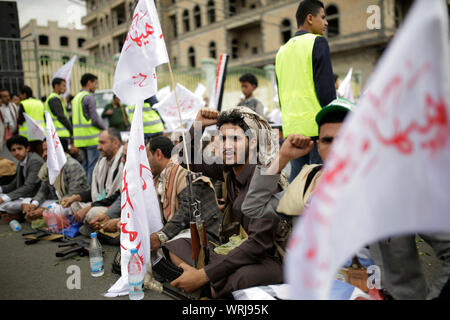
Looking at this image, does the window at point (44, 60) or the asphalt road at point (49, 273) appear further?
the window at point (44, 60)

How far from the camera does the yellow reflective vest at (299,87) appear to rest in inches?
123

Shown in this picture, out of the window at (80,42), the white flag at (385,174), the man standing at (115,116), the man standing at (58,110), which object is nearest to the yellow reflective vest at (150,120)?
the man standing at (58,110)

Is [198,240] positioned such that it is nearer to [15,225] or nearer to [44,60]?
[15,225]

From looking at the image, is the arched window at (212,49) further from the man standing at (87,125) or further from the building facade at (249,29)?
the man standing at (87,125)

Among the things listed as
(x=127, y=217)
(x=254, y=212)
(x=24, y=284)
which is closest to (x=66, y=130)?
(x=24, y=284)

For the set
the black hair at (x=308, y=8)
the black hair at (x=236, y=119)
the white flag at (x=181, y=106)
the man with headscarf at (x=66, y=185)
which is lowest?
the man with headscarf at (x=66, y=185)

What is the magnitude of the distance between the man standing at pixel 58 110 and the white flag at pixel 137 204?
4188 mm

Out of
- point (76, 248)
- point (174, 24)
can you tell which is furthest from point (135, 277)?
point (174, 24)

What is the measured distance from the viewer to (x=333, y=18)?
23.2 meters

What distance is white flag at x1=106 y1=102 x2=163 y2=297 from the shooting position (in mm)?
2498

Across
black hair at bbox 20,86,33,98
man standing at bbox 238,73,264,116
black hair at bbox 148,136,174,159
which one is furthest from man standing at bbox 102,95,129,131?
black hair at bbox 148,136,174,159

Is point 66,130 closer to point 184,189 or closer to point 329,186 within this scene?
point 184,189

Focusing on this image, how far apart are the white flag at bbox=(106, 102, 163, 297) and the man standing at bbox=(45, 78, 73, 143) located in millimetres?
4188

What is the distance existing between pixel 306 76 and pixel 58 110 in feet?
15.9
